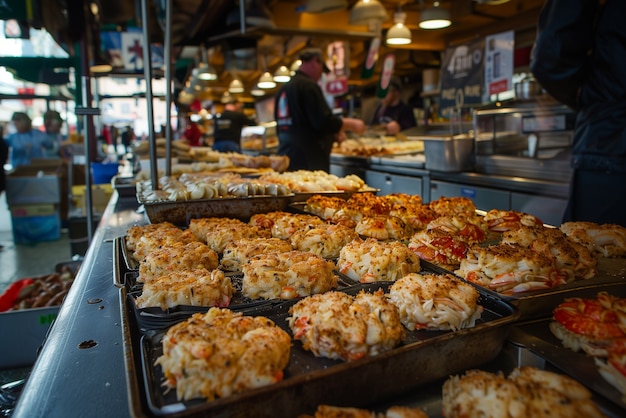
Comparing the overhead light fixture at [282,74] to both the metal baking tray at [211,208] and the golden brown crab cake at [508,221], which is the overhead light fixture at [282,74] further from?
the golden brown crab cake at [508,221]

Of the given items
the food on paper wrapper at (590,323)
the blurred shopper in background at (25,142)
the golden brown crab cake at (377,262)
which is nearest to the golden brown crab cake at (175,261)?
the golden brown crab cake at (377,262)

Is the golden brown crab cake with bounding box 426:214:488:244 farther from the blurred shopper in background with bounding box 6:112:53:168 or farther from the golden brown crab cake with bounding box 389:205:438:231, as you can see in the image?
the blurred shopper in background with bounding box 6:112:53:168

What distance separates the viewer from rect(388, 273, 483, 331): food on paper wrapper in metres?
1.06

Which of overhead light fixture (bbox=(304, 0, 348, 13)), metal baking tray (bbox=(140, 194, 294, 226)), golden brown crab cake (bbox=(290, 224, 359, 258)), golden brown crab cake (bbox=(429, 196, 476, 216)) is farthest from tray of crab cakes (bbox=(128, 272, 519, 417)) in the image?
overhead light fixture (bbox=(304, 0, 348, 13))

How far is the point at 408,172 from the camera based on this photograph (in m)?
5.55

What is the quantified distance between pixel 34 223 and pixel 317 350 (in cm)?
779

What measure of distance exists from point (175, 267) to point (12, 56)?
6981 millimetres

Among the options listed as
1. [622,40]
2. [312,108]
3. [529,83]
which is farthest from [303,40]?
[622,40]

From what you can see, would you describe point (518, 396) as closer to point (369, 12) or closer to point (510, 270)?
point (510, 270)

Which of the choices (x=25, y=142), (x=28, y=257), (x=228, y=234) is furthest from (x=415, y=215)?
(x=25, y=142)

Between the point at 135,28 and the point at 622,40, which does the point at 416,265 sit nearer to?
the point at 622,40

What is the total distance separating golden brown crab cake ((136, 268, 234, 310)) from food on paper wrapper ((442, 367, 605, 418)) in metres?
0.64

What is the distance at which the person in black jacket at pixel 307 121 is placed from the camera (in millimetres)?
4953

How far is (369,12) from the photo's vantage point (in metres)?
4.94
